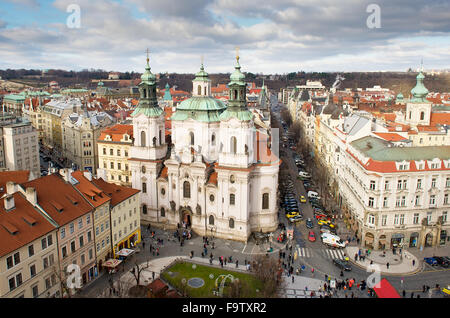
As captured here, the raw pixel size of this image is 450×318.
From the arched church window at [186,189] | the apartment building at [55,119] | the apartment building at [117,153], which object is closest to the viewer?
the arched church window at [186,189]

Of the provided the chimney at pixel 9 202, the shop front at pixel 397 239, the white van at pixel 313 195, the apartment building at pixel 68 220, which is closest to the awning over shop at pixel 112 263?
the apartment building at pixel 68 220

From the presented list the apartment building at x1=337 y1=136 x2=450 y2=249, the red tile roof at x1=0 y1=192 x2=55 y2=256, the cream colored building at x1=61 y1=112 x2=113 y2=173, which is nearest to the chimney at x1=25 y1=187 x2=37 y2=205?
the red tile roof at x1=0 y1=192 x2=55 y2=256

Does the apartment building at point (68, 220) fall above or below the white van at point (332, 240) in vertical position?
above

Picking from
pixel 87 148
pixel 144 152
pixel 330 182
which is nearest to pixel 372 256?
pixel 330 182

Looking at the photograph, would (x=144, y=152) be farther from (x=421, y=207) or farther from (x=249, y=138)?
(x=421, y=207)

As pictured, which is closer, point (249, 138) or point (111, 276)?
point (111, 276)

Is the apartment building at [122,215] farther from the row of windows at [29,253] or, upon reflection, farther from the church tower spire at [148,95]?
the church tower spire at [148,95]

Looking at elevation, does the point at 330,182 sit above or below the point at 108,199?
below
